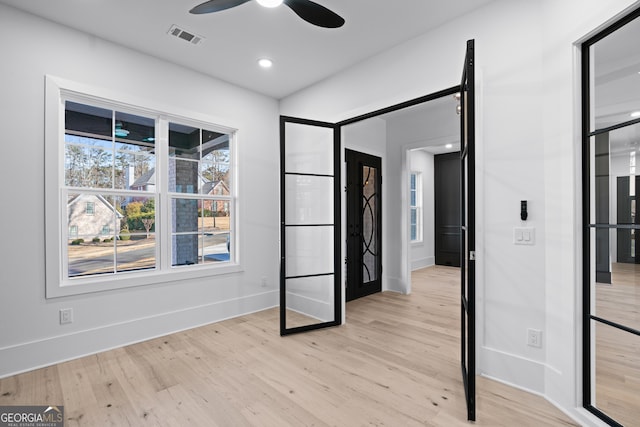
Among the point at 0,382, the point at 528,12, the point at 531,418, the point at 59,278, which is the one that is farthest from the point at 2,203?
the point at 528,12

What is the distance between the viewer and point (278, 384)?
2324mm

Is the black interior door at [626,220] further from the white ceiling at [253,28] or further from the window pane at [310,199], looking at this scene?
the window pane at [310,199]

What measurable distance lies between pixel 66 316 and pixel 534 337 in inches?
150

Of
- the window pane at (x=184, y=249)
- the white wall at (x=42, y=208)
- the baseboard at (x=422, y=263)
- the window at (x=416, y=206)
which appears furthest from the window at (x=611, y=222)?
the window at (x=416, y=206)

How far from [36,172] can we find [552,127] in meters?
4.02

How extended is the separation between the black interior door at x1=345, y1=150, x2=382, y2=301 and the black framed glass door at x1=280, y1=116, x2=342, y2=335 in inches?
39.0

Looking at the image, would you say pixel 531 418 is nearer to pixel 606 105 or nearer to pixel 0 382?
pixel 606 105

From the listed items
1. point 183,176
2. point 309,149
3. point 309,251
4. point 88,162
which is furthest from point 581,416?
point 88,162

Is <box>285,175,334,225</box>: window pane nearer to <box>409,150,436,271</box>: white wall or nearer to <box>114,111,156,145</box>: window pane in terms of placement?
<box>114,111,156,145</box>: window pane

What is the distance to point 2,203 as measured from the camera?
2443 mm

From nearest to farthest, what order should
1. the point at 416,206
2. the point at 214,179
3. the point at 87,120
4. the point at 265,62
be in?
1. the point at 87,120
2. the point at 265,62
3. the point at 214,179
4. the point at 416,206

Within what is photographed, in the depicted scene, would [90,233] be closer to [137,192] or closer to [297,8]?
[137,192]

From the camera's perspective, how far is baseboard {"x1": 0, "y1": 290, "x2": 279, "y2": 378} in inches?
98.2

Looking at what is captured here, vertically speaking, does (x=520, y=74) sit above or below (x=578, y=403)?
above
